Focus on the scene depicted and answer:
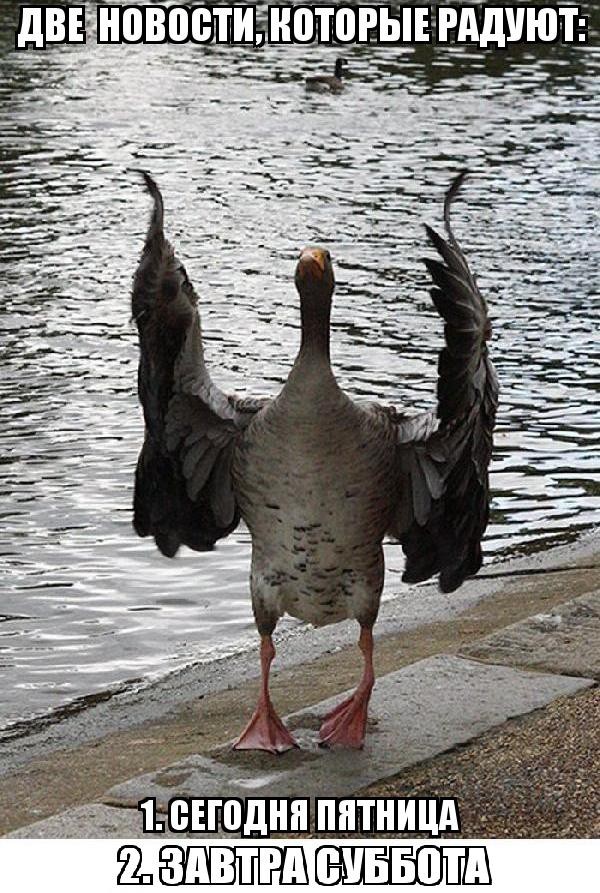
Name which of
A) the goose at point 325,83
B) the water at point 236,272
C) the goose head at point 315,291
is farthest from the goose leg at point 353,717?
the goose at point 325,83

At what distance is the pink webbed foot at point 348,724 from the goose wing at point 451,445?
1.79 feet

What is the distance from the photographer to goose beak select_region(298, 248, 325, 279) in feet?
19.2

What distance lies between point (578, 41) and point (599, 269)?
1491 centimetres

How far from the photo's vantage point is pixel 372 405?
5.99 metres

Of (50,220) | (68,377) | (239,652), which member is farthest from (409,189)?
(239,652)

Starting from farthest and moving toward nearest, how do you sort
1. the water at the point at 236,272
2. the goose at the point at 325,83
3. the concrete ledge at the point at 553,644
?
the goose at the point at 325,83
the water at the point at 236,272
the concrete ledge at the point at 553,644

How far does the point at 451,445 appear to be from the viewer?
591 cm

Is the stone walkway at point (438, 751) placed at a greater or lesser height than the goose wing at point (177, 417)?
lesser

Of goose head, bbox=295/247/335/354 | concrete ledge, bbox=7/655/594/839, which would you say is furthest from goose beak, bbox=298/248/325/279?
concrete ledge, bbox=7/655/594/839

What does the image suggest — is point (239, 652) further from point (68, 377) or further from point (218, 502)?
point (68, 377)

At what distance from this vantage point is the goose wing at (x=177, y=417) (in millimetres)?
5891

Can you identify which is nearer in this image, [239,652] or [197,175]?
[239,652]

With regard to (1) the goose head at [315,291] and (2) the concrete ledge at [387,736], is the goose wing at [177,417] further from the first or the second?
(2) the concrete ledge at [387,736]

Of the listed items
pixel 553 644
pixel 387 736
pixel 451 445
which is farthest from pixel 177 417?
pixel 553 644
